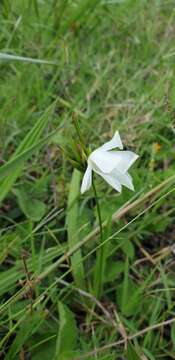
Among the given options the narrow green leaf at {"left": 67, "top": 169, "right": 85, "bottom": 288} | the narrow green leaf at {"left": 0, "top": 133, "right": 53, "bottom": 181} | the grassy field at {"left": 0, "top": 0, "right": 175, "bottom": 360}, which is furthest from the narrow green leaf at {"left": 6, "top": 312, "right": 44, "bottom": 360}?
the narrow green leaf at {"left": 0, "top": 133, "right": 53, "bottom": 181}

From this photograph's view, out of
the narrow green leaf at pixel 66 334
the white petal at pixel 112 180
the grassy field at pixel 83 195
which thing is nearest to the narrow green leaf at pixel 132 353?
the grassy field at pixel 83 195

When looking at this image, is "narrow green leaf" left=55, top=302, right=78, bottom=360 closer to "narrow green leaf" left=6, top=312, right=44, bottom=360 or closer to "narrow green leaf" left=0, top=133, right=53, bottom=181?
"narrow green leaf" left=6, top=312, right=44, bottom=360

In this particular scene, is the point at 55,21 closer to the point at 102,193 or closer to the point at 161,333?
the point at 102,193

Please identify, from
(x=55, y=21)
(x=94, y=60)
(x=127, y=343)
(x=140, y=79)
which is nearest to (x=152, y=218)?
(x=127, y=343)

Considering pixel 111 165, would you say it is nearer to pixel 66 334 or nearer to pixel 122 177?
pixel 122 177

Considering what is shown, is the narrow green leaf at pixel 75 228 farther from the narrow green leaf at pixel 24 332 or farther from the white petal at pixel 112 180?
the white petal at pixel 112 180

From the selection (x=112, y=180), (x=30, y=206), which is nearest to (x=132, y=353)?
(x=112, y=180)

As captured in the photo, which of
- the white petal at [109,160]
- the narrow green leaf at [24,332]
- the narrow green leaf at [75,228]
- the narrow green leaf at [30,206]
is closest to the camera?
the white petal at [109,160]
